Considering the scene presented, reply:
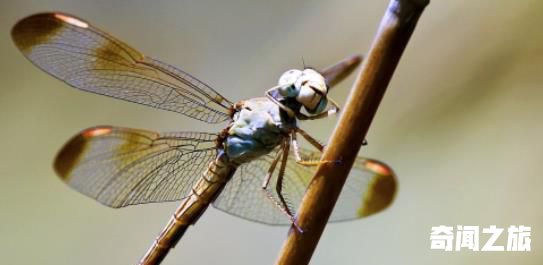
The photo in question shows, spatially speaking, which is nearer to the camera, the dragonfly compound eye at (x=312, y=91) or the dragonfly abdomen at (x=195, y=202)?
the dragonfly compound eye at (x=312, y=91)

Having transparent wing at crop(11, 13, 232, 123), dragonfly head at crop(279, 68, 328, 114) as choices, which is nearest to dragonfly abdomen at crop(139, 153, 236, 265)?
transparent wing at crop(11, 13, 232, 123)

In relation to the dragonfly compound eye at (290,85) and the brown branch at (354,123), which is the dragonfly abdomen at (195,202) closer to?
the dragonfly compound eye at (290,85)

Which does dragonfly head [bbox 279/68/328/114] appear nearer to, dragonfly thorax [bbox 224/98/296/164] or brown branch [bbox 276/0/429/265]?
dragonfly thorax [bbox 224/98/296/164]

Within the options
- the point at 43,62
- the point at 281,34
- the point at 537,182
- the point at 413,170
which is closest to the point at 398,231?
the point at 413,170

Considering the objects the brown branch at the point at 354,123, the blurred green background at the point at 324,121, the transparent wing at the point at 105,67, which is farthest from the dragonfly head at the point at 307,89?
the blurred green background at the point at 324,121

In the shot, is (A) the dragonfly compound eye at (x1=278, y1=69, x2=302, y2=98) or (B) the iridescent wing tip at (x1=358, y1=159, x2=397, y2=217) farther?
(B) the iridescent wing tip at (x1=358, y1=159, x2=397, y2=217)

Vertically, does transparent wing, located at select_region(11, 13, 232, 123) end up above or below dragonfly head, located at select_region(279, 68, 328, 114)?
below

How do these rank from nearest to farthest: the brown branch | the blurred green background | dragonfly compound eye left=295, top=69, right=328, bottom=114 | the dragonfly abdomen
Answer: the brown branch < dragonfly compound eye left=295, top=69, right=328, bottom=114 < the dragonfly abdomen < the blurred green background
